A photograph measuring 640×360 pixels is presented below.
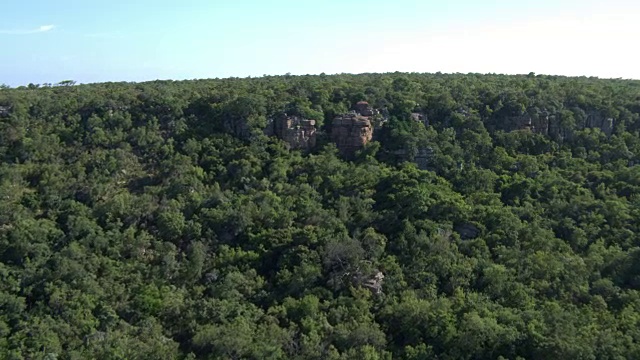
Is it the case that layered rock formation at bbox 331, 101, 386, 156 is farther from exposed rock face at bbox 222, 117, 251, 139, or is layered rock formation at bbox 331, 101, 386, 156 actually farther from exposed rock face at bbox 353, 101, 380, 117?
exposed rock face at bbox 222, 117, 251, 139

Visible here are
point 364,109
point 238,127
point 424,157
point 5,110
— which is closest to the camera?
point 5,110

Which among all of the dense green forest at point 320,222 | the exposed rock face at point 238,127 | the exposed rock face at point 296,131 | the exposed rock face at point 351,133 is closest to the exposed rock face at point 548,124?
the dense green forest at point 320,222

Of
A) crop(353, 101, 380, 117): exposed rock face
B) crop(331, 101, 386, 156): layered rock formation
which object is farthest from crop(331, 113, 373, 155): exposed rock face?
crop(353, 101, 380, 117): exposed rock face

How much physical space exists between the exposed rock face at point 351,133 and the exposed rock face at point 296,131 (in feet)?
6.42

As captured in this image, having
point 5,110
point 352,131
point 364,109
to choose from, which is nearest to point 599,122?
point 364,109

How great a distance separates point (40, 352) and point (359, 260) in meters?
17.9

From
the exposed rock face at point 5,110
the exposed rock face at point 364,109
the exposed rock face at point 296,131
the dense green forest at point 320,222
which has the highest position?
the exposed rock face at point 5,110

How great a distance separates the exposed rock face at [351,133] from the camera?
48.7m

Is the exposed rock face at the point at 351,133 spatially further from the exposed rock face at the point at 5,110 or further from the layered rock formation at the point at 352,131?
the exposed rock face at the point at 5,110

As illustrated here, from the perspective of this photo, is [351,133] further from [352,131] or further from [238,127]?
[238,127]

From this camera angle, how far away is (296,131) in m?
48.6

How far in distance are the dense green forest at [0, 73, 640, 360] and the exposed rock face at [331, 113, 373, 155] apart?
0.17 meters

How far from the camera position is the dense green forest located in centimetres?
3109

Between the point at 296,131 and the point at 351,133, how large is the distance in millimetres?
4522
